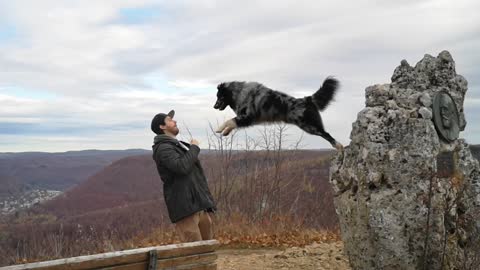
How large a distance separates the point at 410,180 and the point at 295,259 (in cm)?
287

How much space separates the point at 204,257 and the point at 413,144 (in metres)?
2.51

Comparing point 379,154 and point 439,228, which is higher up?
point 379,154

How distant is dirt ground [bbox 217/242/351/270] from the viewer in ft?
24.2

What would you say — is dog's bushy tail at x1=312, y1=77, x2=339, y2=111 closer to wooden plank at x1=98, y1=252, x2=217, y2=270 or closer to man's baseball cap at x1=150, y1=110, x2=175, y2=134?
man's baseball cap at x1=150, y1=110, x2=175, y2=134

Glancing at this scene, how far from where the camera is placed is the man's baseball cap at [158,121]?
16.4ft

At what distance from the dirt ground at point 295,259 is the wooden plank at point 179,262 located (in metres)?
3.63

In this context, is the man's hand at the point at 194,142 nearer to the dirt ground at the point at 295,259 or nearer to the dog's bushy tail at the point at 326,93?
the dog's bushy tail at the point at 326,93

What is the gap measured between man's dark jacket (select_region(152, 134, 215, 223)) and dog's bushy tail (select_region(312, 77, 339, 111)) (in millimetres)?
1248

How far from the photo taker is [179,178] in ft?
16.1

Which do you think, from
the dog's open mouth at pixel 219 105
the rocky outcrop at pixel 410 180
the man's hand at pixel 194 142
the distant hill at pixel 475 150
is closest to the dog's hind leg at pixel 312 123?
the rocky outcrop at pixel 410 180

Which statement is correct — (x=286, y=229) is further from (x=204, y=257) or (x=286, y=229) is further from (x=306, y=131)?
(x=204, y=257)

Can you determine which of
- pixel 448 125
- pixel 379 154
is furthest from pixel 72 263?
pixel 448 125

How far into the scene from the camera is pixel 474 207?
5.92 metres

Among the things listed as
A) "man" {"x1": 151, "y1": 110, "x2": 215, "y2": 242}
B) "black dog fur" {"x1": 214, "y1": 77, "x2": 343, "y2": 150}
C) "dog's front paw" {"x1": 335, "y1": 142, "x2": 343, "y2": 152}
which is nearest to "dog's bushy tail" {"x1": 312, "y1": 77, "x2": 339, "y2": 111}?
"black dog fur" {"x1": 214, "y1": 77, "x2": 343, "y2": 150}
